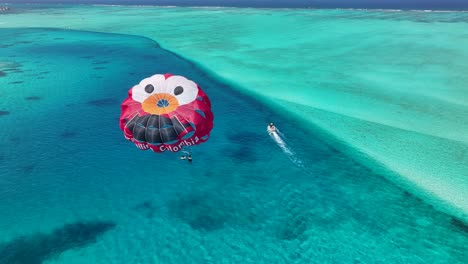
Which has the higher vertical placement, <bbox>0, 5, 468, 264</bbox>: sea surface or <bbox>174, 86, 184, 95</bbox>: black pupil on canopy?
<bbox>174, 86, 184, 95</bbox>: black pupil on canopy

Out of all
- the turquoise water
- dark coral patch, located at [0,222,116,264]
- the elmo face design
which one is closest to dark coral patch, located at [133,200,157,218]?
dark coral patch, located at [0,222,116,264]

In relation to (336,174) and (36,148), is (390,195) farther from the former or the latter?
(36,148)

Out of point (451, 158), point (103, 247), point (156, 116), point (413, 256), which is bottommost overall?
point (103, 247)

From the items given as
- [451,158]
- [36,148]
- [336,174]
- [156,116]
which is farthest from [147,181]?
[451,158]

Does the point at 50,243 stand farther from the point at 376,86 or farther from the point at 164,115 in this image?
the point at 376,86

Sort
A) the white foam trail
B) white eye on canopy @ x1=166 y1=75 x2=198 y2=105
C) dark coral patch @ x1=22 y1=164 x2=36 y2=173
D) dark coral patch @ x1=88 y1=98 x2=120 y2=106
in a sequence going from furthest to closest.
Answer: dark coral patch @ x1=88 y1=98 x2=120 y2=106 → the white foam trail → dark coral patch @ x1=22 y1=164 x2=36 y2=173 → white eye on canopy @ x1=166 y1=75 x2=198 y2=105

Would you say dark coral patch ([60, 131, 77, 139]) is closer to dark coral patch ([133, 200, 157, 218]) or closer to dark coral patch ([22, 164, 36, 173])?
dark coral patch ([22, 164, 36, 173])

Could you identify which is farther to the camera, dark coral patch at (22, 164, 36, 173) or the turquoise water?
dark coral patch at (22, 164, 36, 173)
